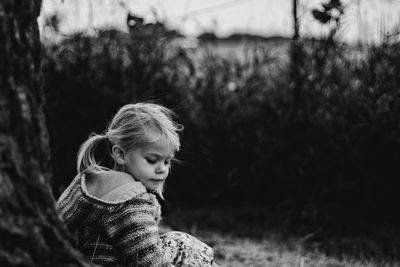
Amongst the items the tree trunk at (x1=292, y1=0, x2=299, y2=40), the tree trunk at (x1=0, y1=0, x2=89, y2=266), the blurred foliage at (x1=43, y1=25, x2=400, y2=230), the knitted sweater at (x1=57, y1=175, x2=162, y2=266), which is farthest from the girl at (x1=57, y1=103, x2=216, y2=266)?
the tree trunk at (x1=292, y1=0, x2=299, y2=40)

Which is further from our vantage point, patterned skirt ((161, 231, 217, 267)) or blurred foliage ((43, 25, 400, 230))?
blurred foliage ((43, 25, 400, 230))

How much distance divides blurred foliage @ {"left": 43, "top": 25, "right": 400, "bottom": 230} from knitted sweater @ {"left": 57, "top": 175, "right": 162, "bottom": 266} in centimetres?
233

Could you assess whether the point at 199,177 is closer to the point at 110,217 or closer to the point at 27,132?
the point at 110,217

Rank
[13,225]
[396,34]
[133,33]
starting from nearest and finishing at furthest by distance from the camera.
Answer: [13,225]
[396,34]
[133,33]

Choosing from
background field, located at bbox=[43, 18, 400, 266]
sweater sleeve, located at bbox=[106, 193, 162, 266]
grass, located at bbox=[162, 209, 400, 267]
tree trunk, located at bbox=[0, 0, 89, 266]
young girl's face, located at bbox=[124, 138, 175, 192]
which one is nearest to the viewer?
tree trunk, located at bbox=[0, 0, 89, 266]

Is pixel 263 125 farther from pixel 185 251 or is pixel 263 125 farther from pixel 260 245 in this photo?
pixel 185 251

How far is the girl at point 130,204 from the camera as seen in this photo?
2396 mm

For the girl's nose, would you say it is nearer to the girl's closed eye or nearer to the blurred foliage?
the girl's closed eye

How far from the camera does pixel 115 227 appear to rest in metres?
2.40

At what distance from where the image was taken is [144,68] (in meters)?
5.10

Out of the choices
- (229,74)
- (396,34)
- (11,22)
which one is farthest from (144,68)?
(11,22)

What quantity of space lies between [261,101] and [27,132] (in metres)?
3.66

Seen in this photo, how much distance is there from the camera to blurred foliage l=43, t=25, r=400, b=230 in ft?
15.7

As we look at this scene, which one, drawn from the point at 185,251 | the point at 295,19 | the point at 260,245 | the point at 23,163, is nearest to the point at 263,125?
the point at 295,19
